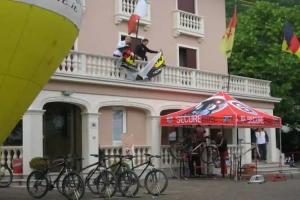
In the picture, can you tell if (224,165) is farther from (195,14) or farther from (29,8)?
(29,8)

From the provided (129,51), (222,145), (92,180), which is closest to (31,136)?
(92,180)

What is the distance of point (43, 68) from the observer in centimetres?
821

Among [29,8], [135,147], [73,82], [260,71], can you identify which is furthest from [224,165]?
[29,8]

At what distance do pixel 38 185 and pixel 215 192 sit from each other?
4.81m

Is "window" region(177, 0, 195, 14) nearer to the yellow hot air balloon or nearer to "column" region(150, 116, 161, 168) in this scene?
"column" region(150, 116, 161, 168)

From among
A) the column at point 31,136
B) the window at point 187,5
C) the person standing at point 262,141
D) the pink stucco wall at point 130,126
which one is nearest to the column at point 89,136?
the pink stucco wall at point 130,126

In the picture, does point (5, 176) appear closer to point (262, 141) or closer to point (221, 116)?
point (221, 116)

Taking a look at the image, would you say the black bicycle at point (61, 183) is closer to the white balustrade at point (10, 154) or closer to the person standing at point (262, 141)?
the white balustrade at point (10, 154)

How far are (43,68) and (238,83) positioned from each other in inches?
731

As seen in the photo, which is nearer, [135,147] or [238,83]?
[135,147]

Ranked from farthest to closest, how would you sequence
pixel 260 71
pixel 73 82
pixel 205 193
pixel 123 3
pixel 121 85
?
pixel 260 71 → pixel 123 3 → pixel 121 85 → pixel 73 82 → pixel 205 193

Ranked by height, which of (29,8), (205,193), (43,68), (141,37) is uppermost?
(141,37)

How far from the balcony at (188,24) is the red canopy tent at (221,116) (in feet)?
19.8

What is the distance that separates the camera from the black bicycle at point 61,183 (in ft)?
41.5
